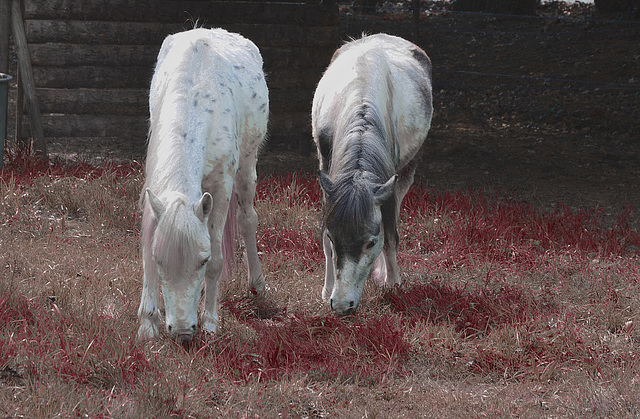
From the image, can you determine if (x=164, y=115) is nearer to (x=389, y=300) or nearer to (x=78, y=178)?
(x=389, y=300)

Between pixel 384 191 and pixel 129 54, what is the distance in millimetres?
5467

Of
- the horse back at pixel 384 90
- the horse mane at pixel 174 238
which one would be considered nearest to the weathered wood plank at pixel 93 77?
the horse back at pixel 384 90

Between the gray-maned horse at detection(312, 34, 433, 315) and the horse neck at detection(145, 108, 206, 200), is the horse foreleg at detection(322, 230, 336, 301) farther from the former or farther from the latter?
the horse neck at detection(145, 108, 206, 200)

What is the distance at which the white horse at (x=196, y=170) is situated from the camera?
13.2ft

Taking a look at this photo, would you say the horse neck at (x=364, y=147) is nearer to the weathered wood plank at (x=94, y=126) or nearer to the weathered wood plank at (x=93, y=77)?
the weathered wood plank at (x=94, y=126)

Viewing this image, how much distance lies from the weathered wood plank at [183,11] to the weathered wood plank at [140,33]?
0.27ft

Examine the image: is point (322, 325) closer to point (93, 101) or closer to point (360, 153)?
point (360, 153)

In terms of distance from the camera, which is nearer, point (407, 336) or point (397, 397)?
point (397, 397)

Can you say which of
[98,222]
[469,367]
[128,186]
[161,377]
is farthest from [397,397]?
[128,186]

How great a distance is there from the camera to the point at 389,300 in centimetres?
555

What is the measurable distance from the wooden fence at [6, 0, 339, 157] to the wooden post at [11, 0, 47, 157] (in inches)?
11.1

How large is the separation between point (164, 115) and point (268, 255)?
6.84 ft

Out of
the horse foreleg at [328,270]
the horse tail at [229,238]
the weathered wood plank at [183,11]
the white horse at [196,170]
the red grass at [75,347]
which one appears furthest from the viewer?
the weathered wood plank at [183,11]

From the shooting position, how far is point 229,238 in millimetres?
5352
